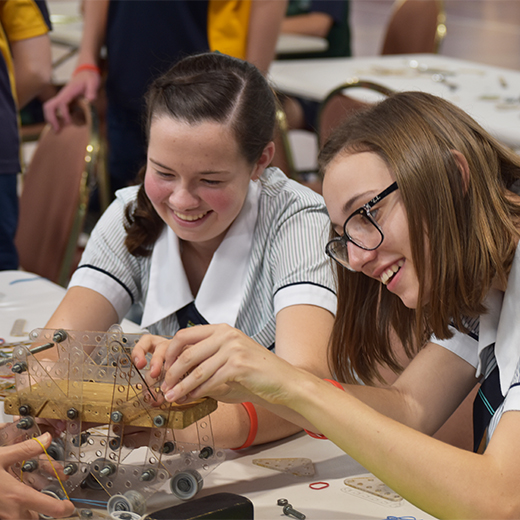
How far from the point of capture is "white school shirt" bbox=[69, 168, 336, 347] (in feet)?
4.94

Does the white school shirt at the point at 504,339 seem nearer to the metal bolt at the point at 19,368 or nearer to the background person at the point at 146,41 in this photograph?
the metal bolt at the point at 19,368

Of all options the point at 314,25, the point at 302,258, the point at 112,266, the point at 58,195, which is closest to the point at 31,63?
the point at 58,195

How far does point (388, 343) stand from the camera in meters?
1.33

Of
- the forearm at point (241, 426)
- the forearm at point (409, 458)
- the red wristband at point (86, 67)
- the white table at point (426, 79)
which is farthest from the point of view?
the white table at point (426, 79)

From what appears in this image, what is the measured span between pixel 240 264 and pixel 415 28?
12.5 ft

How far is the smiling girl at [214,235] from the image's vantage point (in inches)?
54.2

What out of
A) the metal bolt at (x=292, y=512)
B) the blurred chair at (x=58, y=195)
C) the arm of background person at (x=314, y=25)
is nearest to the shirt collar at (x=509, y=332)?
the metal bolt at (x=292, y=512)

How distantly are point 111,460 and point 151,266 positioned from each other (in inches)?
24.9

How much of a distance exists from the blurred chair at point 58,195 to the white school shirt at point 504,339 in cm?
139

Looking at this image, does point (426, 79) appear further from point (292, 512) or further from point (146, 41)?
point (292, 512)

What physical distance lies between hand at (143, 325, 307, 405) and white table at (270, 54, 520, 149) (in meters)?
2.25

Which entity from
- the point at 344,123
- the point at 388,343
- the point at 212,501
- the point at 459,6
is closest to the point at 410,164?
the point at 344,123

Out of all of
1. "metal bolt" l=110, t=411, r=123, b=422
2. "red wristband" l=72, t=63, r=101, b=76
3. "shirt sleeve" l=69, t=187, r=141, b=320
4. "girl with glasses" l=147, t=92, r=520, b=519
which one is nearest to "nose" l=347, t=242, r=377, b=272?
"girl with glasses" l=147, t=92, r=520, b=519

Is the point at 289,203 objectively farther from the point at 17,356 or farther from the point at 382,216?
the point at 17,356
